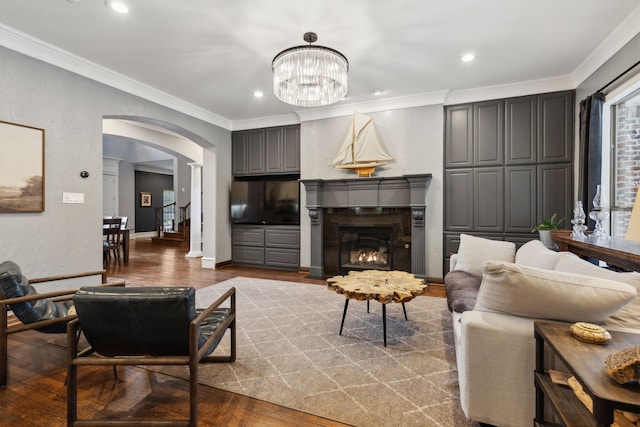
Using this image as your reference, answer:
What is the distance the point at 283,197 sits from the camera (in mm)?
5648

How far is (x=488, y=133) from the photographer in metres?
4.40

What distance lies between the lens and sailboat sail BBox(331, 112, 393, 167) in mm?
4754

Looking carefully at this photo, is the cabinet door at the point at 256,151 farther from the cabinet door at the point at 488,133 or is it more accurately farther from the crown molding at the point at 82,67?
the cabinet door at the point at 488,133

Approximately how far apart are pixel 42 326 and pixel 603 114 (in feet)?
18.0

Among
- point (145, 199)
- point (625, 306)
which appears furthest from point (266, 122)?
point (145, 199)

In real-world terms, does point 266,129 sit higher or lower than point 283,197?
higher

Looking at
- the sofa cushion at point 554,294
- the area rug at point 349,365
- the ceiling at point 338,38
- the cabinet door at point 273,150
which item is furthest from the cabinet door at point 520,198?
the cabinet door at point 273,150

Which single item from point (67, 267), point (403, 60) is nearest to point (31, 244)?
point (67, 267)

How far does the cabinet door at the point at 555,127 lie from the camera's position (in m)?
4.02

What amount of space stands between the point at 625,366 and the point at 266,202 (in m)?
5.29

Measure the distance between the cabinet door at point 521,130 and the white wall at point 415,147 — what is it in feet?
2.91

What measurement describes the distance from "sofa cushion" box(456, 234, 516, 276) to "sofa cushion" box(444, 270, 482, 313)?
0.10 metres

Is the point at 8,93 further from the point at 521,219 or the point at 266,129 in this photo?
the point at 521,219

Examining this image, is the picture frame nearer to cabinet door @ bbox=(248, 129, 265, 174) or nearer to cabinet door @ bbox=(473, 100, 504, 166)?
cabinet door @ bbox=(248, 129, 265, 174)
